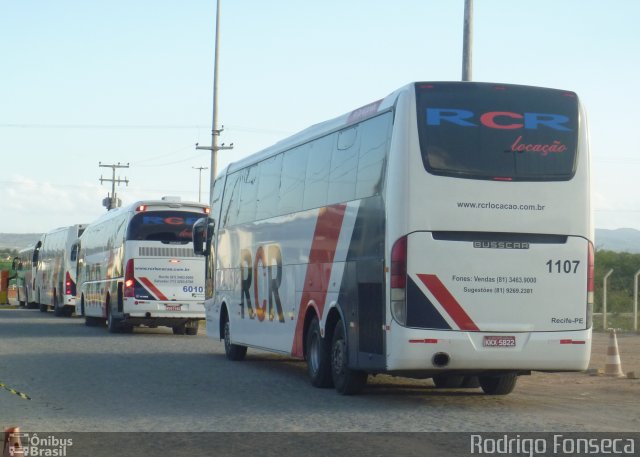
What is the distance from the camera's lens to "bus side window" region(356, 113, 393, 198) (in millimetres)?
13961

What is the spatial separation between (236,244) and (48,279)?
33.1 m

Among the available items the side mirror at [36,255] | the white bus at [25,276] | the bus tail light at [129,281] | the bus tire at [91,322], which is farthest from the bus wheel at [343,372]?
the white bus at [25,276]

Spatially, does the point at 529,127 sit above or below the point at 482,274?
above

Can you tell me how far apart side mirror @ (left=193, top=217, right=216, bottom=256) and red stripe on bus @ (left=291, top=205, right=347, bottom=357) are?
6.91 meters

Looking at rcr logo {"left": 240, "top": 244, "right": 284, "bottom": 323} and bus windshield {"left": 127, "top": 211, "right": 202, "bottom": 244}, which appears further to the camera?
bus windshield {"left": 127, "top": 211, "right": 202, "bottom": 244}

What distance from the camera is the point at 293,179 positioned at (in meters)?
18.0

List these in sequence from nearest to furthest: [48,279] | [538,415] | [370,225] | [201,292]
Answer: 1. [538,415]
2. [370,225]
3. [201,292]
4. [48,279]

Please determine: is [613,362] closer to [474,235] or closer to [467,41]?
Answer: [474,235]

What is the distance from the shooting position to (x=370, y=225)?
14.2 metres

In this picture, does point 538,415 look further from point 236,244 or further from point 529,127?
point 236,244

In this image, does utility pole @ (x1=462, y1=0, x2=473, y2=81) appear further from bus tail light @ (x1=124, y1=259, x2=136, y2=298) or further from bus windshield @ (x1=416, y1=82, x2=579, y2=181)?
bus tail light @ (x1=124, y1=259, x2=136, y2=298)

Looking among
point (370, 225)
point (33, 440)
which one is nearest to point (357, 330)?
point (370, 225)

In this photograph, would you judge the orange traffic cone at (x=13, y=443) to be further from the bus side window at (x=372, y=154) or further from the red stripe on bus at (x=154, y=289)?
the red stripe on bus at (x=154, y=289)

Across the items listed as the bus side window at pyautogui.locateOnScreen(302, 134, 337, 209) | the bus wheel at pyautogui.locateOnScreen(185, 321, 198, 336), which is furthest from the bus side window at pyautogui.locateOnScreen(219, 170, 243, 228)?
the bus wheel at pyautogui.locateOnScreen(185, 321, 198, 336)
